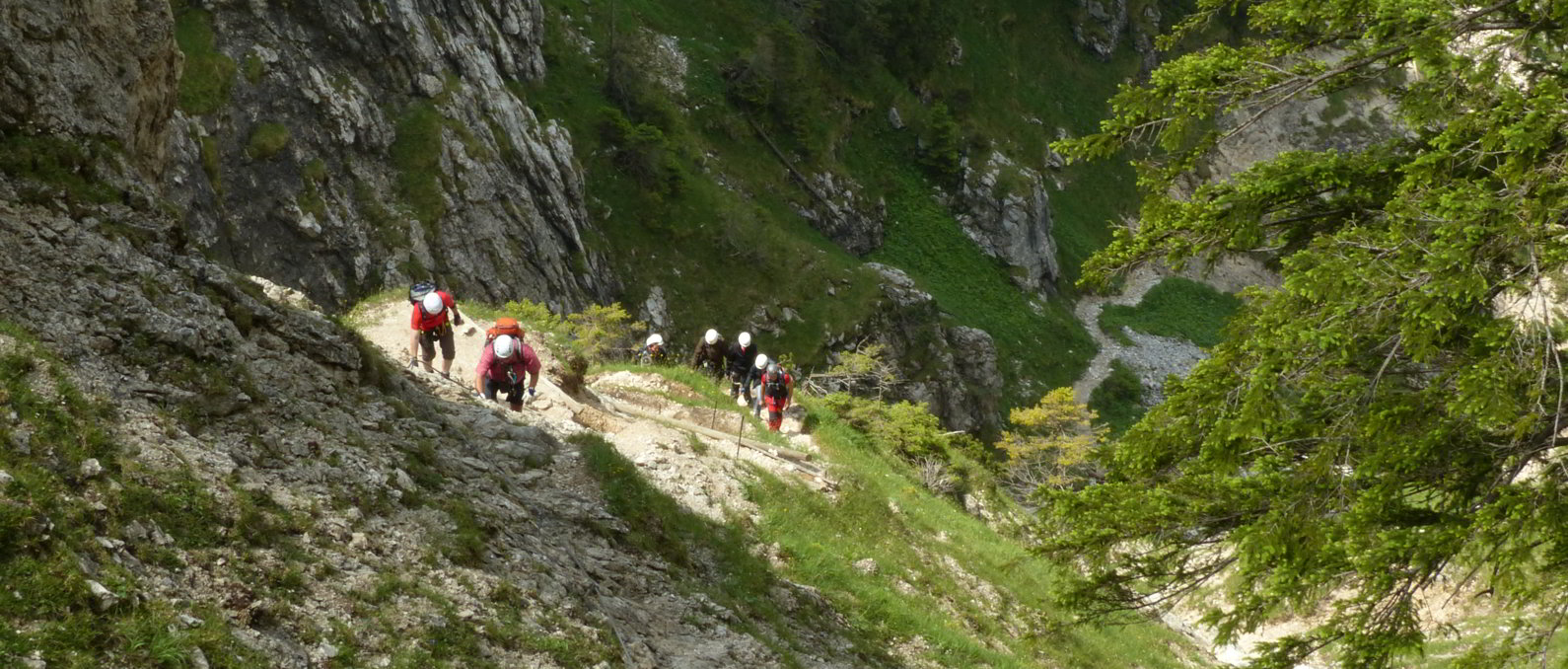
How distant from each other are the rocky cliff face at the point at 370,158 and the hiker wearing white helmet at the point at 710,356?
1676cm

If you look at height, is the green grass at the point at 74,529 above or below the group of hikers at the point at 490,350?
below

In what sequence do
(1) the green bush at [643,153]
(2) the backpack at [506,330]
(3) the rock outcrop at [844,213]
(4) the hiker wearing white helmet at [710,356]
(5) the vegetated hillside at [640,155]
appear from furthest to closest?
(3) the rock outcrop at [844,213] → (1) the green bush at [643,153] → (5) the vegetated hillside at [640,155] → (4) the hiker wearing white helmet at [710,356] → (2) the backpack at [506,330]

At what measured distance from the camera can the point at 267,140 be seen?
33.5 meters

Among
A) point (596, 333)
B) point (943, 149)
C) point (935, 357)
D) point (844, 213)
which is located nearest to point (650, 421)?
point (596, 333)

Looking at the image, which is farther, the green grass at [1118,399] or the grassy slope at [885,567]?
the green grass at [1118,399]

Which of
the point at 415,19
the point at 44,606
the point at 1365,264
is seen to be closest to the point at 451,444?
the point at 44,606

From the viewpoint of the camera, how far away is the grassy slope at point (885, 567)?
11.3m

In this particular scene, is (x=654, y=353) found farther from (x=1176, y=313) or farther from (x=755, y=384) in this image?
(x=1176, y=313)

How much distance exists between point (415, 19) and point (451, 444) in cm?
3299

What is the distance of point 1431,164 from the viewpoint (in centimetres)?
725

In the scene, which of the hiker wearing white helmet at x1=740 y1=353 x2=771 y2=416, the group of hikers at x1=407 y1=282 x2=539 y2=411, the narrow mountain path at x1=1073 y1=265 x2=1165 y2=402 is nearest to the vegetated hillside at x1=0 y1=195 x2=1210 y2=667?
the group of hikers at x1=407 y1=282 x2=539 y2=411

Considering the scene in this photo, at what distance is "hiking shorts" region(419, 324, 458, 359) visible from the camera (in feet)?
Result: 49.3

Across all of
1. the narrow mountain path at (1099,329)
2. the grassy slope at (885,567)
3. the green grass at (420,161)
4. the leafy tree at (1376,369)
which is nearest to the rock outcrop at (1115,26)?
the narrow mountain path at (1099,329)

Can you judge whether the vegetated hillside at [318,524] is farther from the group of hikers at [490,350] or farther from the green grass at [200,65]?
the green grass at [200,65]
